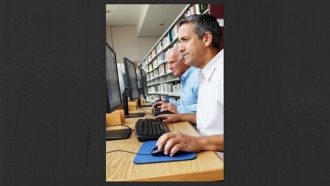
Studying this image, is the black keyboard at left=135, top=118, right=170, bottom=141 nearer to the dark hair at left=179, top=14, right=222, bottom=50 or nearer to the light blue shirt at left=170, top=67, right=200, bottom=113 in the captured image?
the dark hair at left=179, top=14, right=222, bottom=50

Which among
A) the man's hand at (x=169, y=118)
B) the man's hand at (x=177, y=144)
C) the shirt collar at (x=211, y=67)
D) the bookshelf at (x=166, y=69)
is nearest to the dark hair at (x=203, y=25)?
the shirt collar at (x=211, y=67)

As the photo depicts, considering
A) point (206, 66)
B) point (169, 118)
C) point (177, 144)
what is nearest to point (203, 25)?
point (206, 66)

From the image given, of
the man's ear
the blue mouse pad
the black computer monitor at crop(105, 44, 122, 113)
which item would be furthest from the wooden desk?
the man's ear

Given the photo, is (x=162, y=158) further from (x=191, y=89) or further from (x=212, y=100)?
(x=191, y=89)

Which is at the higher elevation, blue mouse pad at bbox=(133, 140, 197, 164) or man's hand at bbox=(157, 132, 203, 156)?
man's hand at bbox=(157, 132, 203, 156)

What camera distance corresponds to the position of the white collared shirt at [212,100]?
89 cm

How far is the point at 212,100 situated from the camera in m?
0.95

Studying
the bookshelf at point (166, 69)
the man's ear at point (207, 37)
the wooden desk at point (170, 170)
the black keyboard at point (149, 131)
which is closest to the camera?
the wooden desk at point (170, 170)

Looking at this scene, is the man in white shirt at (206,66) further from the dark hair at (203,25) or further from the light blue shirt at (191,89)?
the light blue shirt at (191,89)

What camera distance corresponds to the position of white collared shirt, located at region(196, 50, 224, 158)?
2.93ft
